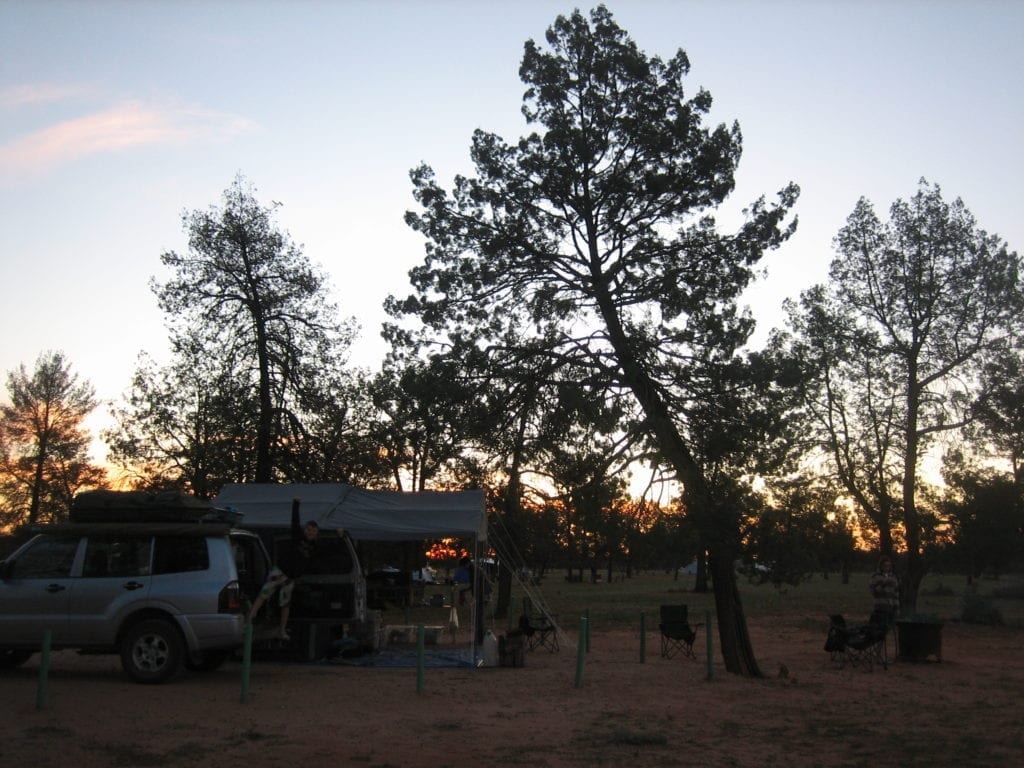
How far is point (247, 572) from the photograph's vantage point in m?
13.0

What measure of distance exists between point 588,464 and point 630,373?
1.59 m

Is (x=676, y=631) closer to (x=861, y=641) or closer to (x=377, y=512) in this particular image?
(x=861, y=641)

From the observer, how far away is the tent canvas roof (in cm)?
1479

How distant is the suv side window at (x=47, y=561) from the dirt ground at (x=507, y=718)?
125cm

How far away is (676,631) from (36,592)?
32.8 feet

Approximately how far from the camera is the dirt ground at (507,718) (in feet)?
25.6

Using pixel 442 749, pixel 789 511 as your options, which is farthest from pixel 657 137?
pixel 442 749

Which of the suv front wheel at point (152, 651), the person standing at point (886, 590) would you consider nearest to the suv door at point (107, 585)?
the suv front wheel at point (152, 651)

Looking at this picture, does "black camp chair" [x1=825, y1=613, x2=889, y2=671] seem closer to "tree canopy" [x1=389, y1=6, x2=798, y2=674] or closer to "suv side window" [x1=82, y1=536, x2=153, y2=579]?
"tree canopy" [x1=389, y1=6, x2=798, y2=674]

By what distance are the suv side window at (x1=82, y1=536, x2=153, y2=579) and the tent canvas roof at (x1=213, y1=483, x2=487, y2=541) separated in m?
3.29

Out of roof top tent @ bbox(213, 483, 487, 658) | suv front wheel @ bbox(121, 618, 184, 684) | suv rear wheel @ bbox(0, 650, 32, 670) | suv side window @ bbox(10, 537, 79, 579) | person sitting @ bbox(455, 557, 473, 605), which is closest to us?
suv front wheel @ bbox(121, 618, 184, 684)

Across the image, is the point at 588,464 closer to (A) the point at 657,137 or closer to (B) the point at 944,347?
(A) the point at 657,137

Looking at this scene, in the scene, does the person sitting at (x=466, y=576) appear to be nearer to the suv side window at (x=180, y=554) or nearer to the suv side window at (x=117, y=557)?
the suv side window at (x=180, y=554)

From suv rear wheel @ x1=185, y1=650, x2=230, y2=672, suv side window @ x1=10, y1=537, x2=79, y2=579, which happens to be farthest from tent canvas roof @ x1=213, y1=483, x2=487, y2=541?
suv side window @ x1=10, y1=537, x2=79, y2=579
